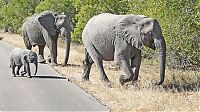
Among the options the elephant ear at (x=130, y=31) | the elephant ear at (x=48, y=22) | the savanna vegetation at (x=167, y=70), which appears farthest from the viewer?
the elephant ear at (x=48, y=22)

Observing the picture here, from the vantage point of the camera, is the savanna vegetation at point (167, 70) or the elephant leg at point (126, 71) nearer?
the savanna vegetation at point (167, 70)

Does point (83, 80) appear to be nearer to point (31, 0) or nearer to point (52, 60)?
point (52, 60)

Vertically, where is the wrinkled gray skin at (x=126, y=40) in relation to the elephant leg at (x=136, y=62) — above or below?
A: above

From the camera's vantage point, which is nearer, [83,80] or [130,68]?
[130,68]

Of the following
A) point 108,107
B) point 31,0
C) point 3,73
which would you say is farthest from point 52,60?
point 31,0

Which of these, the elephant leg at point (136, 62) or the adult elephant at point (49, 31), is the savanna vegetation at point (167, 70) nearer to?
the elephant leg at point (136, 62)

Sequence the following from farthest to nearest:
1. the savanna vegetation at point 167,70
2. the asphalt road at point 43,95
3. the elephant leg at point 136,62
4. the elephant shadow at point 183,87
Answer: the elephant leg at point 136,62
the elephant shadow at point 183,87
the savanna vegetation at point 167,70
the asphalt road at point 43,95

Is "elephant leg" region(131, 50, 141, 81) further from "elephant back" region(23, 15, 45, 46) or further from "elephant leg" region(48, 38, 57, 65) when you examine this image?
"elephant back" region(23, 15, 45, 46)

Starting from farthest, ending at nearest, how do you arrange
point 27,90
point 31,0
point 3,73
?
1. point 31,0
2. point 3,73
3. point 27,90

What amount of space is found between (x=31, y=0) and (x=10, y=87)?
120 feet

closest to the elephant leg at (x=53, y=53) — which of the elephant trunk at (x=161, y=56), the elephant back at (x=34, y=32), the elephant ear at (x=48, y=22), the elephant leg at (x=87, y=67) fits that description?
the elephant ear at (x=48, y=22)

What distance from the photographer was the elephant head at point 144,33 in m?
12.1

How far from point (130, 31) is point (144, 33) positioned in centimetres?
50

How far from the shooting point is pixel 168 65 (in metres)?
20.4
